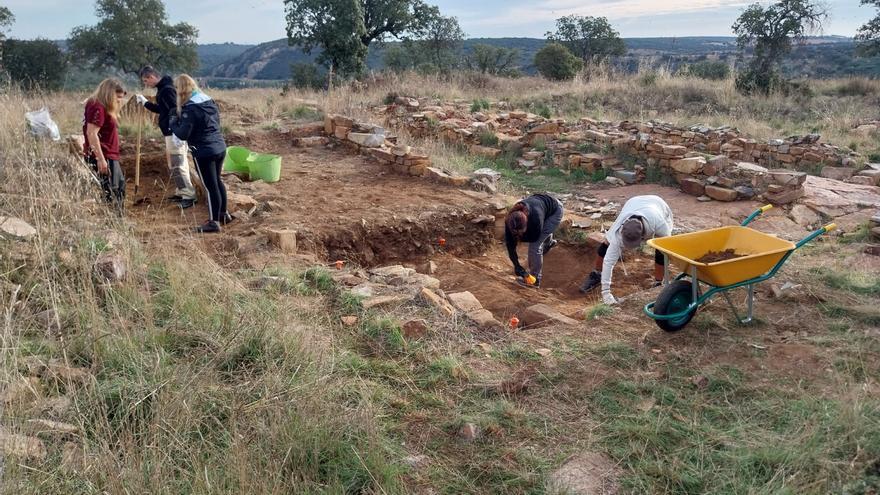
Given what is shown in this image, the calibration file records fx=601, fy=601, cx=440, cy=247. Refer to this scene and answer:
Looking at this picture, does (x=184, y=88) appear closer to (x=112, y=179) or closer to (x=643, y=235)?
→ (x=112, y=179)

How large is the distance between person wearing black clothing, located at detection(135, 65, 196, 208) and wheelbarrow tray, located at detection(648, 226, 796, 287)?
16.5 feet

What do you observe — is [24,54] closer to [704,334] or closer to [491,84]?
[491,84]

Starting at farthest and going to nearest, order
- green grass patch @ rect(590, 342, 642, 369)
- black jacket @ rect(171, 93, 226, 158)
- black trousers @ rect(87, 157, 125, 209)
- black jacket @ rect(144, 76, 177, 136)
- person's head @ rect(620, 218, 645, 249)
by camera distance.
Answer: black jacket @ rect(144, 76, 177, 136) → black trousers @ rect(87, 157, 125, 209) → black jacket @ rect(171, 93, 226, 158) → person's head @ rect(620, 218, 645, 249) → green grass patch @ rect(590, 342, 642, 369)

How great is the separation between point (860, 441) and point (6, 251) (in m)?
4.64

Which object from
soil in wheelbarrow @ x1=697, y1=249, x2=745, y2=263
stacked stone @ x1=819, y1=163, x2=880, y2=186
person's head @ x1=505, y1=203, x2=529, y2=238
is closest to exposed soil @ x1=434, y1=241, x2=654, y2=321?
person's head @ x1=505, y1=203, x2=529, y2=238

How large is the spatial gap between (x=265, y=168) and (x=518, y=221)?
165 inches

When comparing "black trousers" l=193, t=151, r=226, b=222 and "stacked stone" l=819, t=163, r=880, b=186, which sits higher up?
"black trousers" l=193, t=151, r=226, b=222

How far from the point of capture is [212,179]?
597 cm

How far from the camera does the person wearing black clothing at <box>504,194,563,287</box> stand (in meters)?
A: 5.14

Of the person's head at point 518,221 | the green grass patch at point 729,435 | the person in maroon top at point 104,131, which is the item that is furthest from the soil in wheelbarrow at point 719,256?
the person in maroon top at point 104,131

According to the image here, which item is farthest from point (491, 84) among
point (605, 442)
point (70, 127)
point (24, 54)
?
point (24, 54)

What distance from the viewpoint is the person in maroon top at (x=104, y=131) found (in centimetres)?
581

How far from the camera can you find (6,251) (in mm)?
3695

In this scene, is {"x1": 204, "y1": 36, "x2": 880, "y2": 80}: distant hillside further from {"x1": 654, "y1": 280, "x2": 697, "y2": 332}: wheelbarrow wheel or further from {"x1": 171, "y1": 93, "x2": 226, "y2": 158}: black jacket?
{"x1": 654, "y1": 280, "x2": 697, "y2": 332}: wheelbarrow wheel
